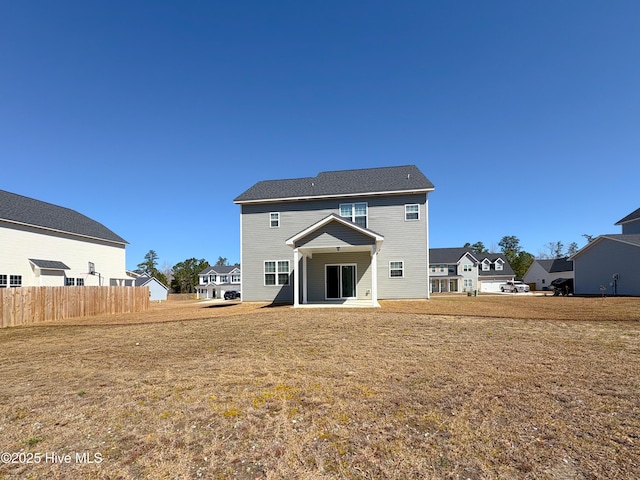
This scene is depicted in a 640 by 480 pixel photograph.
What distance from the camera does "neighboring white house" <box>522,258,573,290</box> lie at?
46.9m

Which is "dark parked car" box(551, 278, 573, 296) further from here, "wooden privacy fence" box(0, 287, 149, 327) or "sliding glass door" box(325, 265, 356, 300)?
"wooden privacy fence" box(0, 287, 149, 327)

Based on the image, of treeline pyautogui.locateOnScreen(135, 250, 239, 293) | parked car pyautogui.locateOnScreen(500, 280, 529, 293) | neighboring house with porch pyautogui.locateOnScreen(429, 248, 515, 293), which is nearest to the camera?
parked car pyautogui.locateOnScreen(500, 280, 529, 293)

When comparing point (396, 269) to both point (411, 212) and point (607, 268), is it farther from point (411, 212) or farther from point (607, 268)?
point (607, 268)

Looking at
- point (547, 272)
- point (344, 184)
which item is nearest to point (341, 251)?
point (344, 184)

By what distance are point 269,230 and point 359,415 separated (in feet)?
58.7

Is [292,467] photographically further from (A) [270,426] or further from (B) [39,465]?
(B) [39,465]

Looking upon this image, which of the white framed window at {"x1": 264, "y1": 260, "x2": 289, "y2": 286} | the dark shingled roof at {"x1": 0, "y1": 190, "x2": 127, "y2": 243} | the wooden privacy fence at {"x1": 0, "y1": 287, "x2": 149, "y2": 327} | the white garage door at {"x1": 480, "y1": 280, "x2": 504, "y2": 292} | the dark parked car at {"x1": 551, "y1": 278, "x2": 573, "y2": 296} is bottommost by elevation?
the white garage door at {"x1": 480, "y1": 280, "x2": 504, "y2": 292}

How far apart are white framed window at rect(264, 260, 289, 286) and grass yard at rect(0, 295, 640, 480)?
39.4 feet

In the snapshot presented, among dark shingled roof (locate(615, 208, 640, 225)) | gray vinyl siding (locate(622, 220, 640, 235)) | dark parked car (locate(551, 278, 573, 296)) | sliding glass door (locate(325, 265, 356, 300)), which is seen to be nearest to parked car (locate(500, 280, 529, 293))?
gray vinyl siding (locate(622, 220, 640, 235))

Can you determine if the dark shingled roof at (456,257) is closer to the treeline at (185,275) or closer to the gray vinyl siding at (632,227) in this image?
the gray vinyl siding at (632,227)

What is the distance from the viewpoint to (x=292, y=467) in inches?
122

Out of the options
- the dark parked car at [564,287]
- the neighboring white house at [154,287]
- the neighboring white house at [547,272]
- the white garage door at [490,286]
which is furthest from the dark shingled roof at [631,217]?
the neighboring white house at [154,287]

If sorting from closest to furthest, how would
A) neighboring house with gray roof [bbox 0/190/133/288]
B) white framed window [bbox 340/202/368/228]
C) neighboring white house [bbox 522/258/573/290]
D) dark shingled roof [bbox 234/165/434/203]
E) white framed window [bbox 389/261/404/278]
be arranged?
white framed window [bbox 389/261/404/278], dark shingled roof [bbox 234/165/434/203], white framed window [bbox 340/202/368/228], neighboring house with gray roof [bbox 0/190/133/288], neighboring white house [bbox 522/258/573/290]

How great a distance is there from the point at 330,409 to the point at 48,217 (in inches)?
1277
